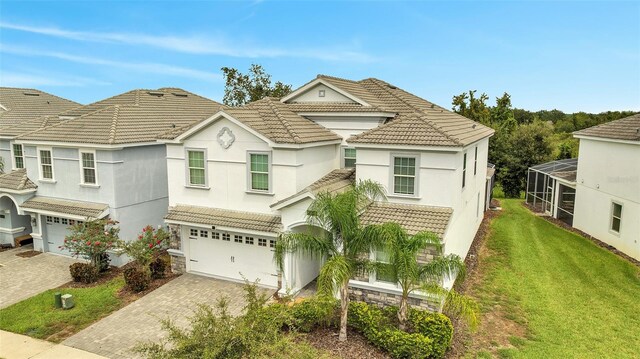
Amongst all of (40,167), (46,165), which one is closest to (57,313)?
(46,165)

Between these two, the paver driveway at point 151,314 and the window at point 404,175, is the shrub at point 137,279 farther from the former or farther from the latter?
the window at point 404,175

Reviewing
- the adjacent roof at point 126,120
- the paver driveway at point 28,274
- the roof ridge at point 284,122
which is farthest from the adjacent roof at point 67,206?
the roof ridge at point 284,122

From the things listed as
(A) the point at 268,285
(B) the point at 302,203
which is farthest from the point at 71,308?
(B) the point at 302,203

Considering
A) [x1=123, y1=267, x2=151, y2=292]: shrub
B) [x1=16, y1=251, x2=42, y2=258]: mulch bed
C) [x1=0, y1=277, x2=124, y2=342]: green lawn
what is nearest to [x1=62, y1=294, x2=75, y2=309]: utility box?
[x1=0, y1=277, x2=124, y2=342]: green lawn

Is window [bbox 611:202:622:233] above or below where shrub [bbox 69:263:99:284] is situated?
above

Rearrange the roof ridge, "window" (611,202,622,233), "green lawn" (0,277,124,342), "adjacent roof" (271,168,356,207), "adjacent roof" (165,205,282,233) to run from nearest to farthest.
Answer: "green lawn" (0,277,124,342) < "adjacent roof" (271,168,356,207) < the roof ridge < "adjacent roof" (165,205,282,233) < "window" (611,202,622,233)

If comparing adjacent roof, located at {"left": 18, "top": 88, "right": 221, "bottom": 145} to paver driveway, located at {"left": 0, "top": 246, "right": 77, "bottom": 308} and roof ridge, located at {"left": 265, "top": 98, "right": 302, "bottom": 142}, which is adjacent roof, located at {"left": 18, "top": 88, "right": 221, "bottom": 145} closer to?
roof ridge, located at {"left": 265, "top": 98, "right": 302, "bottom": 142}
